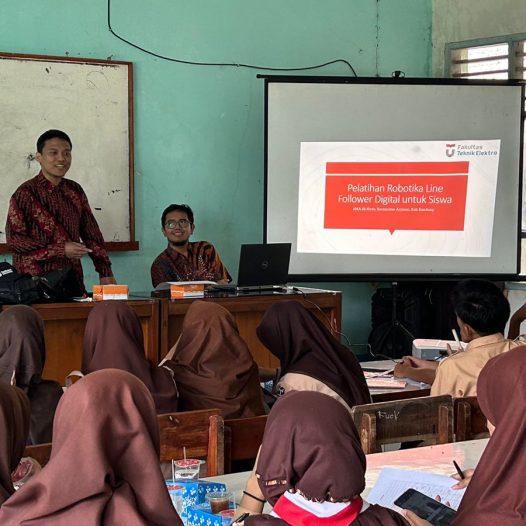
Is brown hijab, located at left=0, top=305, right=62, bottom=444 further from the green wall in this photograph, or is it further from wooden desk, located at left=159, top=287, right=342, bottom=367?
the green wall

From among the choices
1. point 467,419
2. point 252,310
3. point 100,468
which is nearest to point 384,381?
point 467,419

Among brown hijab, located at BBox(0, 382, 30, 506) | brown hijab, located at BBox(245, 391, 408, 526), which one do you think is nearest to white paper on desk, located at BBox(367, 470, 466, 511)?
brown hijab, located at BBox(245, 391, 408, 526)

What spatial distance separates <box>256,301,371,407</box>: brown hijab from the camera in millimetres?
3580

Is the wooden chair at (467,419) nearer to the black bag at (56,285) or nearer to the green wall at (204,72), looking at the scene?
the black bag at (56,285)

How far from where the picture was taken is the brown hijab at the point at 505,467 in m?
1.81

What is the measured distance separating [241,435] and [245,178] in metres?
4.38

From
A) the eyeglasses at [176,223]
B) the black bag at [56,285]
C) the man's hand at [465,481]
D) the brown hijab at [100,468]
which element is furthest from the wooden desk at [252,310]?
the brown hijab at [100,468]

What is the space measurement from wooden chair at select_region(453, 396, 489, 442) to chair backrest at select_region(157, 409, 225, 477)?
78 cm

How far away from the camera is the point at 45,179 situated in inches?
212

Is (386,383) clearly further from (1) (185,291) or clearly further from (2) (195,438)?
(2) (195,438)

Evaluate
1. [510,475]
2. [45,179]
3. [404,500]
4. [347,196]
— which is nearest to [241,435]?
[404,500]

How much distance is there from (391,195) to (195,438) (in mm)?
4250

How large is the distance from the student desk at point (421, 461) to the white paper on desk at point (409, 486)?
0.02m

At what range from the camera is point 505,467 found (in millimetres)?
1815
